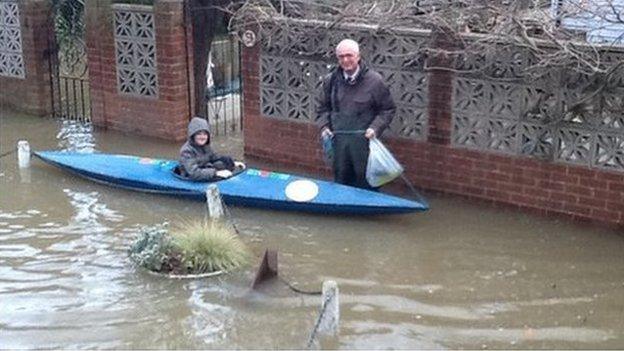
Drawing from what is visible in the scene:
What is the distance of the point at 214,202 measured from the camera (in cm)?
944

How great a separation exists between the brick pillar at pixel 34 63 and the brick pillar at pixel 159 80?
1.31 metres

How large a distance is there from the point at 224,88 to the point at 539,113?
21.9 feet

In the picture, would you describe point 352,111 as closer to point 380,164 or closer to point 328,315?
point 380,164

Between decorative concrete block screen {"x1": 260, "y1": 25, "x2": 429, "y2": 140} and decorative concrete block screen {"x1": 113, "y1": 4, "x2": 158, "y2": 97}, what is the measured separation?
204 centimetres

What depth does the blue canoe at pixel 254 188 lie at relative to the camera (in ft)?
31.3

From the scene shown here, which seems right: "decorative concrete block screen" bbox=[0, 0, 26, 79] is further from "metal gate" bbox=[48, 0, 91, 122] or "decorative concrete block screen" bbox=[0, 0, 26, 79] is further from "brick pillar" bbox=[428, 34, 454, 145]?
"brick pillar" bbox=[428, 34, 454, 145]

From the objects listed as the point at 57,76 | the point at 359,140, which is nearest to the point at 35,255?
the point at 359,140

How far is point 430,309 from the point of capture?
24.5 ft

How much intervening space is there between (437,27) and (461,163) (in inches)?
58.2

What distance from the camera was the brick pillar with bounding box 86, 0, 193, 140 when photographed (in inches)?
500

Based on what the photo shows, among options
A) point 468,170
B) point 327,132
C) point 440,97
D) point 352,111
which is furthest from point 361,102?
point 468,170

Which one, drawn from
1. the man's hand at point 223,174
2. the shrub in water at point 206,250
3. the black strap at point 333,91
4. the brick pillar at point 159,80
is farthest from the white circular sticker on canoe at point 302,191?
the brick pillar at point 159,80

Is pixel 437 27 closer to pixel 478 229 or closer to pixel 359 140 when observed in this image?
pixel 359 140

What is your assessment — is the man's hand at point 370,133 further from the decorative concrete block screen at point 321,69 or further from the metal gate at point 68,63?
the metal gate at point 68,63
